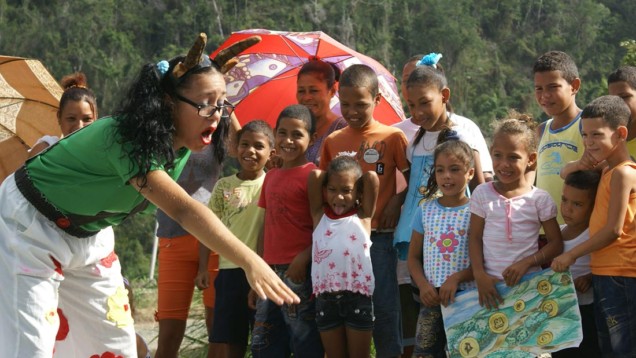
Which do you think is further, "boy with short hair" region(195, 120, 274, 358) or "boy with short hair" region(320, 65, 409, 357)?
"boy with short hair" region(195, 120, 274, 358)

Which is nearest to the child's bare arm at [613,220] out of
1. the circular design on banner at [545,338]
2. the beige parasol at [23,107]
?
the circular design on banner at [545,338]

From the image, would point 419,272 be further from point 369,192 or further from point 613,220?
point 613,220

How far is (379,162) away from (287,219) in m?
0.60

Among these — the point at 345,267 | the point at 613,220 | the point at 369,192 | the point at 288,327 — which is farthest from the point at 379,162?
the point at 613,220

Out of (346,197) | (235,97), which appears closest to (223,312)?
(346,197)

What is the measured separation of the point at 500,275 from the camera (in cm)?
518

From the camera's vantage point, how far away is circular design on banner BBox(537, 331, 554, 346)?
16.5ft

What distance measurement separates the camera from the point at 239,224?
609 cm

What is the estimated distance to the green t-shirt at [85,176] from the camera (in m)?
4.07

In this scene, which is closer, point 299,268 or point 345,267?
point 345,267

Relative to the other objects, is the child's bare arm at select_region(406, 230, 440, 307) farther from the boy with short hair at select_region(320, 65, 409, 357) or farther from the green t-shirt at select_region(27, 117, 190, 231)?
the green t-shirt at select_region(27, 117, 190, 231)

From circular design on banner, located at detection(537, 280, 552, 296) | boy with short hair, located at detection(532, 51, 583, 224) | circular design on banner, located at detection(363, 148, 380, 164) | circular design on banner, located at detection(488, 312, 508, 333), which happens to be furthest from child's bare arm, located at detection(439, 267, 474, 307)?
circular design on banner, located at detection(363, 148, 380, 164)

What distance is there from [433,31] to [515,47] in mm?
2849

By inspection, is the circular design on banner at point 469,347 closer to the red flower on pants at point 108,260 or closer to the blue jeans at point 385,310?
the blue jeans at point 385,310
